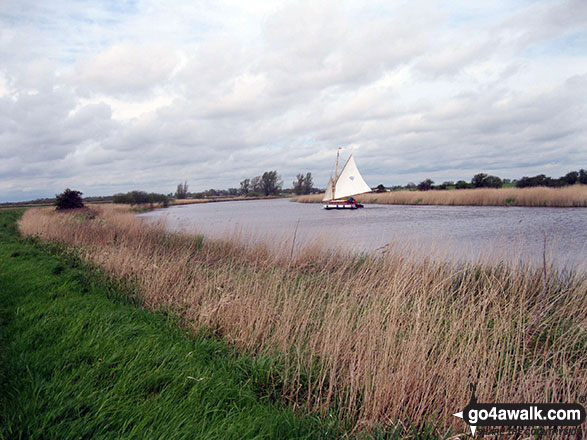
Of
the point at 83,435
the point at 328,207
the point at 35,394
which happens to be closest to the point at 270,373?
the point at 83,435

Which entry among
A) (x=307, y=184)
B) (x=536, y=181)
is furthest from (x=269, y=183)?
(x=536, y=181)

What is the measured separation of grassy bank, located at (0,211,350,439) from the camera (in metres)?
2.19

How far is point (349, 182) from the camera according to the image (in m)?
42.9

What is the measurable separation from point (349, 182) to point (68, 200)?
3023 cm

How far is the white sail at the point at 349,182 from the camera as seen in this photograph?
1676 inches

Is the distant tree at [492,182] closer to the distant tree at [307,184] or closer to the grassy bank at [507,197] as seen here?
the grassy bank at [507,197]

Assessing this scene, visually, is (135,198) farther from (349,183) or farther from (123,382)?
(123,382)

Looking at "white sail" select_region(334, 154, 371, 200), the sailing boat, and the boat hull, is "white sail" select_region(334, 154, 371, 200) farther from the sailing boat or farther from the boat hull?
the boat hull

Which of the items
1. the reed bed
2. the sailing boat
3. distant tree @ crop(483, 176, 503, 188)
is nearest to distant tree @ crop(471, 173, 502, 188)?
distant tree @ crop(483, 176, 503, 188)

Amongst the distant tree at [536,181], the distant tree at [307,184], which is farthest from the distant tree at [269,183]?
the distant tree at [536,181]

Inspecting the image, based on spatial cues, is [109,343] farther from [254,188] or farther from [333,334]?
[254,188]
